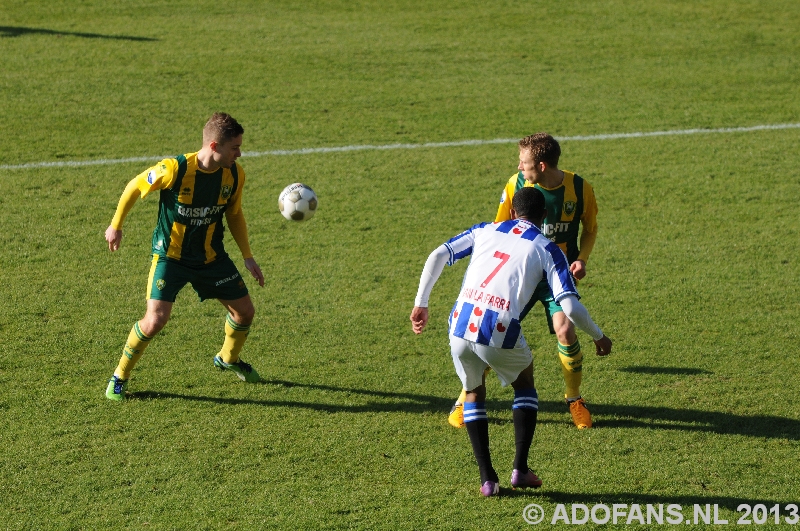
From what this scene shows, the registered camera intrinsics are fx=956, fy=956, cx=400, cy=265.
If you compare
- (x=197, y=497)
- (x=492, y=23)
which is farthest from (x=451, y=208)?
(x=492, y=23)

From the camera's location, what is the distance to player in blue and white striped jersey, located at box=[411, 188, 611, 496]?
18.8 feet

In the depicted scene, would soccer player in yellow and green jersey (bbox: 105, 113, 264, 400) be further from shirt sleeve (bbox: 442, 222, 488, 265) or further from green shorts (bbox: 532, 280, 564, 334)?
green shorts (bbox: 532, 280, 564, 334)

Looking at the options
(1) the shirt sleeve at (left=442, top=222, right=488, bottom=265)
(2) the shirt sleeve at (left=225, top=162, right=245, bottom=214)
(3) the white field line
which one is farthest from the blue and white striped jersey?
(3) the white field line

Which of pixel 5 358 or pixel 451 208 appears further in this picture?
pixel 451 208

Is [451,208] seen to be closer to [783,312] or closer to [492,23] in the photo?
[783,312]

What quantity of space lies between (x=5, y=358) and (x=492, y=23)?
12177mm

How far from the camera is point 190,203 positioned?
6.97 m

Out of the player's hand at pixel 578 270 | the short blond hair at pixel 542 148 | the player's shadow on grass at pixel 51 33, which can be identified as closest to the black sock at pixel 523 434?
the player's hand at pixel 578 270

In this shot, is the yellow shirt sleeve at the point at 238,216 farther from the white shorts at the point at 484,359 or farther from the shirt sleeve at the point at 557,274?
the shirt sleeve at the point at 557,274

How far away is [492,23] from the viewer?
1756 centimetres

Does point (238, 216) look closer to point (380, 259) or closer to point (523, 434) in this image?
point (380, 259)

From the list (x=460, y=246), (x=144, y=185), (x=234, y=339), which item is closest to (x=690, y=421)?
(x=460, y=246)
